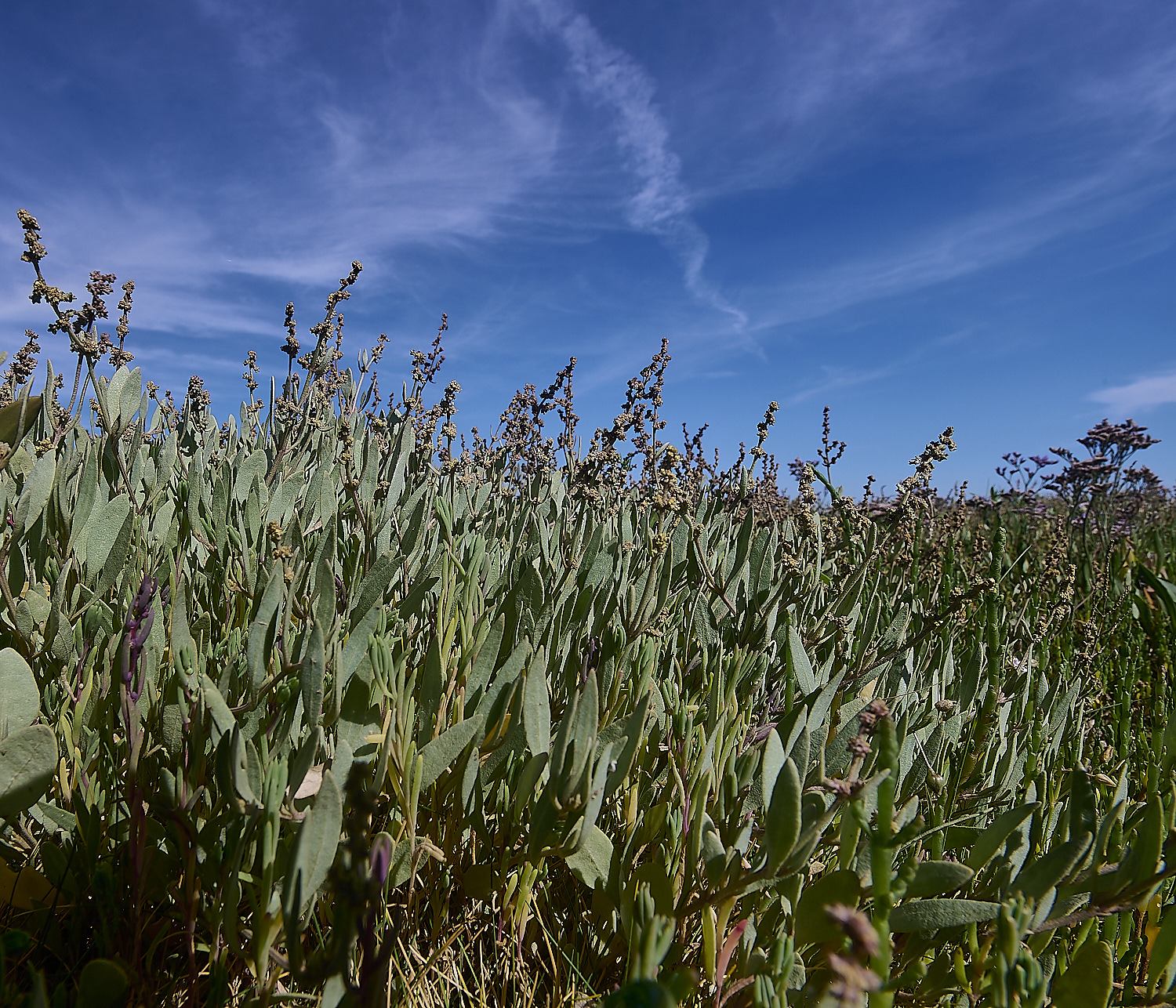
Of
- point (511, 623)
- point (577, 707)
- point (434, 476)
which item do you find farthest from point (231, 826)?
point (434, 476)

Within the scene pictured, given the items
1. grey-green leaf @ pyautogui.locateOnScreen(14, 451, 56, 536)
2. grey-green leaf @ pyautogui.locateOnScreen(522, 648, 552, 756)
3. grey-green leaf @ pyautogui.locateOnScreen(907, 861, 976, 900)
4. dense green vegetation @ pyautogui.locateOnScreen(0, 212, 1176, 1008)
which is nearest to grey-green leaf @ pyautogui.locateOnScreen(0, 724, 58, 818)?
dense green vegetation @ pyautogui.locateOnScreen(0, 212, 1176, 1008)

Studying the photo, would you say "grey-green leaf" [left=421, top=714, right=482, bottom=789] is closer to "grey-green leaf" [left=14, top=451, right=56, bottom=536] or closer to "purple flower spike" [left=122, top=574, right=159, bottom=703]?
"purple flower spike" [left=122, top=574, right=159, bottom=703]

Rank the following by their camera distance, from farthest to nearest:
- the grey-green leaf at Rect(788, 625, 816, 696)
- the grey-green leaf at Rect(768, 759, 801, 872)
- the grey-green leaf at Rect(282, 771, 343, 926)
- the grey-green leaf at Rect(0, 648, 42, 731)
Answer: the grey-green leaf at Rect(788, 625, 816, 696)
the grey-green leaf at Rect(0, 648, 42, 731)
the grey-green leaf at Rect(768, 759, 801, 872)
the grey-green leaf at Rect(282, 771, 343, 926)

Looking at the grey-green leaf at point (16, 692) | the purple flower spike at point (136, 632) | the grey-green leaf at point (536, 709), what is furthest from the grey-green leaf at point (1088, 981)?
the grey-green leaf at point (16, 692)

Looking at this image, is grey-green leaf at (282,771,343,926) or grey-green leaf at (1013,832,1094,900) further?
grey-green leaf at (1013,832,1094,900)

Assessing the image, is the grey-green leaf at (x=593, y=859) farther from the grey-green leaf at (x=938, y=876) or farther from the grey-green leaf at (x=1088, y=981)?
the grey-green leaf at (x=1088, y=981)

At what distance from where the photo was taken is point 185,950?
965 mm

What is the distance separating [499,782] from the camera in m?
1.20

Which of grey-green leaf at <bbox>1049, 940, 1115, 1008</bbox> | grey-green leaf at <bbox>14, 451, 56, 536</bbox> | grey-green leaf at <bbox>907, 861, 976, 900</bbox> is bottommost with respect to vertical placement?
grey-green leaf at <bbox>1049, 940, 1115, 1008</bbox>

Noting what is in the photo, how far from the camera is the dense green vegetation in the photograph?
84 centimetres

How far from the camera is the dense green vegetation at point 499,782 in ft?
2.77

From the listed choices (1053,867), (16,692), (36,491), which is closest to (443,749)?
(16,692)

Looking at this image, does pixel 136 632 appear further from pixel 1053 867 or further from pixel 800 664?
A: pixel 1053 867

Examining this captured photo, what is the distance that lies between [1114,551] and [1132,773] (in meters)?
3.07
